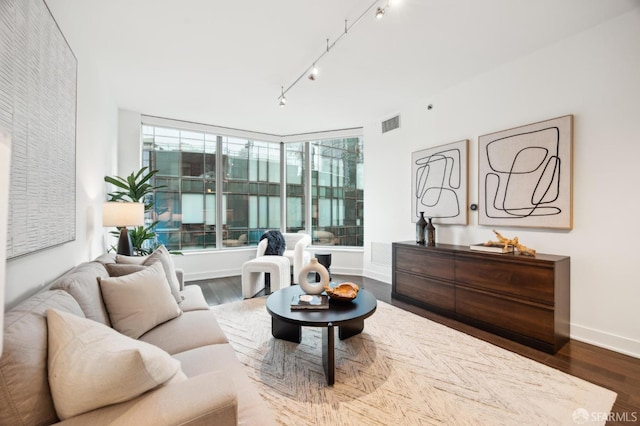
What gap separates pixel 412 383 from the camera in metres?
1.96

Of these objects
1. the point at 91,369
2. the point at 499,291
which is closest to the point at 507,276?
the point at 499,291

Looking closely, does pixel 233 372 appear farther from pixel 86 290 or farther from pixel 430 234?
pixel 430 234

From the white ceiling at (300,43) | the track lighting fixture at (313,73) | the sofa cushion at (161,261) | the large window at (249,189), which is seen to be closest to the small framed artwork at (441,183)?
the white ceiling at (300,43)

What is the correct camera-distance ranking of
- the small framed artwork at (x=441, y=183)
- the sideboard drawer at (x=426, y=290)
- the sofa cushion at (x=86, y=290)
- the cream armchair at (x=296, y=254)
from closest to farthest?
the sofa cushion at (x=86, y=290) < the sideboard drawer at (x=426, y=290) < the small framed artwork at (x=441, y=183) < the cream armchair at (x=296, y=254)

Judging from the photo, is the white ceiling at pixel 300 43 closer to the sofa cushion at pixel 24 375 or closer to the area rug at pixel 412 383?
the sofa cushion at pixel 24 375

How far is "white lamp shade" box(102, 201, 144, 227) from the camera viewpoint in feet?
9.32

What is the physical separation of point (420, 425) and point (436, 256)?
2035 millimetres

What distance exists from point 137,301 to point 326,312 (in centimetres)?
127

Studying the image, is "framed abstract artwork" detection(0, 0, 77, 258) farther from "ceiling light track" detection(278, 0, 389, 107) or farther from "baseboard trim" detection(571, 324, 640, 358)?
"baseboard trim" detection(571, 324, 640, 358)

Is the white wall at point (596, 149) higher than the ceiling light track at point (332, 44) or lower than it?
lower

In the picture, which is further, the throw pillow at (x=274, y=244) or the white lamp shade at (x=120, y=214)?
the throw pillow at (x=274, y=244)

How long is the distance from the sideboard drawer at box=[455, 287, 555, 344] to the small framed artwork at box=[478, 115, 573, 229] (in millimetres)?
836

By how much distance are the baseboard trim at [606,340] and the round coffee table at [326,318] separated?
1951 mm

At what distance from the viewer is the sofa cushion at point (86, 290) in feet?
4.62
